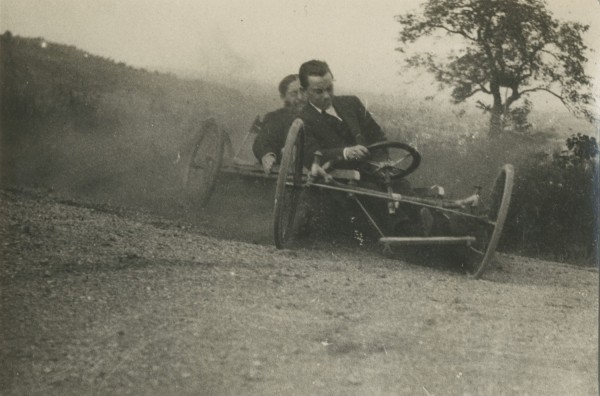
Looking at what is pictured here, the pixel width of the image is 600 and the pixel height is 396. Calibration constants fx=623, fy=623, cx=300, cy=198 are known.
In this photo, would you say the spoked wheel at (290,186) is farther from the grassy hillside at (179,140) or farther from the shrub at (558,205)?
the shrub at (558,205)

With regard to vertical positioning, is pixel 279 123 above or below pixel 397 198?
above

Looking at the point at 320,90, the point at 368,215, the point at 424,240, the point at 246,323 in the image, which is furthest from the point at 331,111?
the point at 246,323

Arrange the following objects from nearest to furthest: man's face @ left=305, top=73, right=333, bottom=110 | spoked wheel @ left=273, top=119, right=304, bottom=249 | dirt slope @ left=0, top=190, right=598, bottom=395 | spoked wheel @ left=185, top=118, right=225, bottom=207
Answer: dirt slope @ left=0, top=190, right=598, bottom=395 → spoked wheel @ left=273, top=119, right=304, bottom=249 → man's face @ left=305, top=73, right=333, bottom=110 → spoked wheel @ left=185, top=118, right=225, bottom=207

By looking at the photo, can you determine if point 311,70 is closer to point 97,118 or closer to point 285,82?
point 285,82

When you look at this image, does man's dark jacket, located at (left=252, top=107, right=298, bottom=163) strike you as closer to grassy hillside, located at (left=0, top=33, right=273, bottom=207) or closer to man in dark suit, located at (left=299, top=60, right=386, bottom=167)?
man in dark suit, located at (left=299, top=60, right=386, bottom=167)

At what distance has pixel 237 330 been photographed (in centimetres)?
243

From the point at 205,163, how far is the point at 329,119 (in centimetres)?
106

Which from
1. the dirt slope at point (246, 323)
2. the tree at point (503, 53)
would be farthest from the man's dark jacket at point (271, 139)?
the dirt slope at point (246, 323)

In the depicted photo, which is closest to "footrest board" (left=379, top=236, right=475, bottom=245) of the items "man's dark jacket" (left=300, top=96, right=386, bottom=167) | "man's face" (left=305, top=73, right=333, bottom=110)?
"man's dark jacket" (left=300, top=96, right=386, bottom=167)

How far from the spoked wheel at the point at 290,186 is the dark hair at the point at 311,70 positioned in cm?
58

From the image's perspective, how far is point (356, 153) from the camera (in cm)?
391

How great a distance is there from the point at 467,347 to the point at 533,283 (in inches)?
52.4

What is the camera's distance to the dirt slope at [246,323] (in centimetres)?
220

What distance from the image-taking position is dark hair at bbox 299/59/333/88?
4074mm
